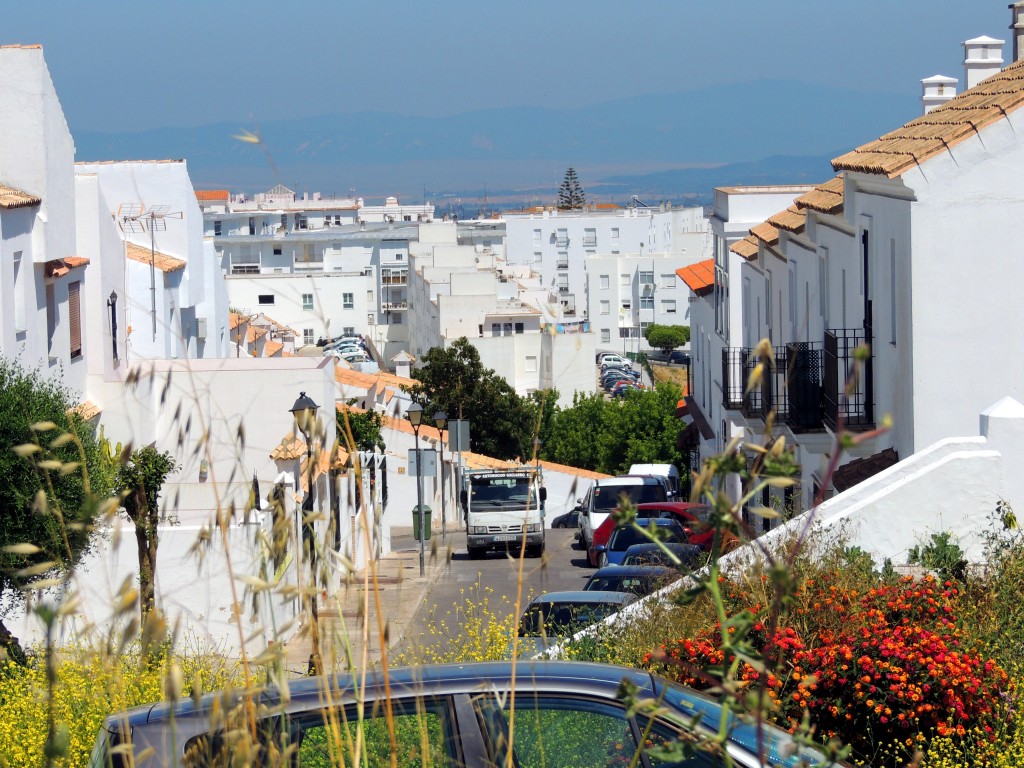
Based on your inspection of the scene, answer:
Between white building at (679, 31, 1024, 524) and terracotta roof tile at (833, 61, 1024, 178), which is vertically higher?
terracotta roof tile at (833, 61, 1024, 178)

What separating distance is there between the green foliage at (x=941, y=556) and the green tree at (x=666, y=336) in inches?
4307

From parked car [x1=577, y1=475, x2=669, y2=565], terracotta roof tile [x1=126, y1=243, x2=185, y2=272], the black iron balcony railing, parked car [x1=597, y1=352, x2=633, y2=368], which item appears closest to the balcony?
the black iron balcony railing

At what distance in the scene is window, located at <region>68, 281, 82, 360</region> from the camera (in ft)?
79.4

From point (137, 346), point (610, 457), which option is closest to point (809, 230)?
point (137, 346)

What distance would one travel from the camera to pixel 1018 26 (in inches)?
834

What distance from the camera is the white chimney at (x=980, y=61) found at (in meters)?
22.4

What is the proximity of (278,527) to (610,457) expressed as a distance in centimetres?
5948

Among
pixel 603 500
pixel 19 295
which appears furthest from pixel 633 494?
pixel 19 295

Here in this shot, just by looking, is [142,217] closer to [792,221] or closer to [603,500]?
[603,500]

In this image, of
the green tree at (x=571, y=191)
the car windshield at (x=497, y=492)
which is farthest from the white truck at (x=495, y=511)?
the green tree at (x=571, y=191)

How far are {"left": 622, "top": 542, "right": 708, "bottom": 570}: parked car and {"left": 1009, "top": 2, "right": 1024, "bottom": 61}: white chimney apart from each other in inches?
390

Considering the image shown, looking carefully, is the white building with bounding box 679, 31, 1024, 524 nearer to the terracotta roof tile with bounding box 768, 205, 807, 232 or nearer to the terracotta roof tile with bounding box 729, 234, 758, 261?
the terracotta roof tile with bounding box 768, 205, 807, 232

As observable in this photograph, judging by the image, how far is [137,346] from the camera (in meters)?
31.2

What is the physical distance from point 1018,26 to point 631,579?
12.4 metres
